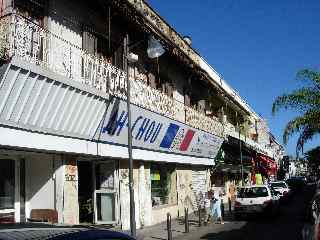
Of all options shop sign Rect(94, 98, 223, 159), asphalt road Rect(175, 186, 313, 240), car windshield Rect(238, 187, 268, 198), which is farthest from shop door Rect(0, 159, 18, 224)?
car windshield Rect(238, 187, 268, 198)

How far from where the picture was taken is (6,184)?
495 inches

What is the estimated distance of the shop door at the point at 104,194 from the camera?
15.9m

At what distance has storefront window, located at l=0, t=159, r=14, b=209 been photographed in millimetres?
12414

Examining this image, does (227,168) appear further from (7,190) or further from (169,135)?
(7,190)

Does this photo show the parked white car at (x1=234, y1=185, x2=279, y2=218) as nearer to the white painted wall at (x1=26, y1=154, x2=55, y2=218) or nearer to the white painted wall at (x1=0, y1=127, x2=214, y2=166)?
the white painted wall at (x1=0, y1=127, x2=214, y2=166)

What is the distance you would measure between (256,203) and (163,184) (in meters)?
4.27

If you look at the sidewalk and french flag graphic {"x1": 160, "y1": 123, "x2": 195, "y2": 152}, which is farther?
french flag graphic {"x1": 160, "y1": 123, "x2": 195, "y2": 152}

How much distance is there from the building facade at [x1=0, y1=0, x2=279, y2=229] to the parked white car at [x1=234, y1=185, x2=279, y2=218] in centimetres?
270

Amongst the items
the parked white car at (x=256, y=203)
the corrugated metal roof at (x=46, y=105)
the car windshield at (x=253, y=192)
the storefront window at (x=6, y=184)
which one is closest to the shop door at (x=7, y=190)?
the storefront window at (x=6, y=184)

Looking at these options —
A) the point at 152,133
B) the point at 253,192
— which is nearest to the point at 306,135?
the point at 253,192

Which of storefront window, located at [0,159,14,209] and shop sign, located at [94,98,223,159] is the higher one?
shop sign, located at [94,98,223,159]

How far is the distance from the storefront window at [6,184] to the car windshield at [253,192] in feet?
40.9

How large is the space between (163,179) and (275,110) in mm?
7136

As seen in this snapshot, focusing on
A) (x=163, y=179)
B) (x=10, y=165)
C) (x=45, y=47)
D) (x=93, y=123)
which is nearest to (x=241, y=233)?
(x=163, y=179)
